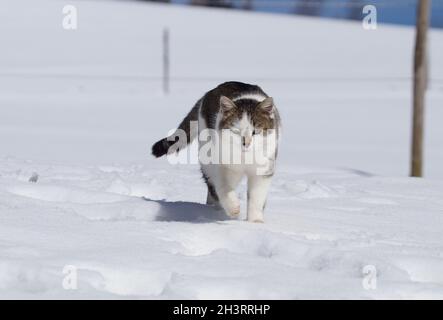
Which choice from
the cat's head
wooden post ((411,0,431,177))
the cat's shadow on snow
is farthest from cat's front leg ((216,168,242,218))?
wooden post ((411,0,431,177))

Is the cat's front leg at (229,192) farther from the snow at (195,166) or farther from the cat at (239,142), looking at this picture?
the snow at (195,166)

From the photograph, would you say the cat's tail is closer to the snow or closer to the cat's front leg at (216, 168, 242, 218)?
the snow

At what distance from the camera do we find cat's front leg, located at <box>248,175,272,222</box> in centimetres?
517

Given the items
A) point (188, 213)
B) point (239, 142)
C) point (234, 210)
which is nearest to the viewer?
point (239, 142)

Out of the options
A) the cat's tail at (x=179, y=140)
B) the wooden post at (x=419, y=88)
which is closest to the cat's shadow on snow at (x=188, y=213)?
the cat's tail at (x=179, y=140)

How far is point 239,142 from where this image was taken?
15.9ft

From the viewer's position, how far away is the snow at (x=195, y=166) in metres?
3.83

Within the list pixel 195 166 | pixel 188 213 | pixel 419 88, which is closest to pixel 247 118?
pixel 188 213

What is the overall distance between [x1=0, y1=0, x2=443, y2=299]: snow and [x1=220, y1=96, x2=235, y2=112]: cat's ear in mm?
659

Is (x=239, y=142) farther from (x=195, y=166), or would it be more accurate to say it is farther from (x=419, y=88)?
(x=419, y=88)

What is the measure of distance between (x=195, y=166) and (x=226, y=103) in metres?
3.89
